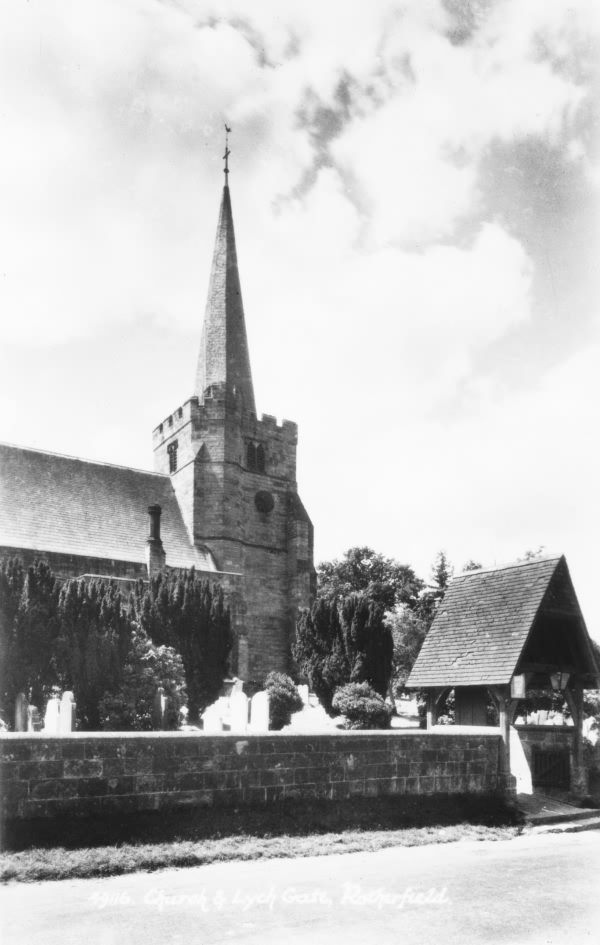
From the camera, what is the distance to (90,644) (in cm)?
1841

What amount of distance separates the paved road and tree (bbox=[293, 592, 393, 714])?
1747cm

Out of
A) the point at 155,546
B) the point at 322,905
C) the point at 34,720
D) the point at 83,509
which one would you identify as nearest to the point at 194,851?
the point at 322,905

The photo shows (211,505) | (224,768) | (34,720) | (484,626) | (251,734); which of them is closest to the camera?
(224,768)

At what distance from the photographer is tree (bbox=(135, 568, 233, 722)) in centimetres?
2348

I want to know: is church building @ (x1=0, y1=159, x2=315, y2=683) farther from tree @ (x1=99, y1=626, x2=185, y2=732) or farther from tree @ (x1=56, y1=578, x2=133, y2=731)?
tree @ (x1=99, y1=626, x2=185, y2=732)

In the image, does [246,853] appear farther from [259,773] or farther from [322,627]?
[322,627]

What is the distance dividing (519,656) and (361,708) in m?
10.5

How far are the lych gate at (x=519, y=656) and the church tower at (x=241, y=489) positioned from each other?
1899 cm

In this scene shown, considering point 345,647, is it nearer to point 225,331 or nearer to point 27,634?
point 27,634

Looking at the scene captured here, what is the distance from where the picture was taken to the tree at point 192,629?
23484mm

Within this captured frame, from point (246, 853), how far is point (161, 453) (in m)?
33.3

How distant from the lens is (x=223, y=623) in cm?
2480

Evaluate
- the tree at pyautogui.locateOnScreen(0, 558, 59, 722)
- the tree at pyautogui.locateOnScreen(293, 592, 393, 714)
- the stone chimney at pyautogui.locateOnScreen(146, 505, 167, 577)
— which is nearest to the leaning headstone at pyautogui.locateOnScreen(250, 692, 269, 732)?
the tree at pyautogui.locateOnScreen(0, 558, 59, 722)

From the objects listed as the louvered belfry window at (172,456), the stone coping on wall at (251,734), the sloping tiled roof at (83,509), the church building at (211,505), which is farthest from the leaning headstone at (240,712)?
the louvered belfry window at (172,456)
